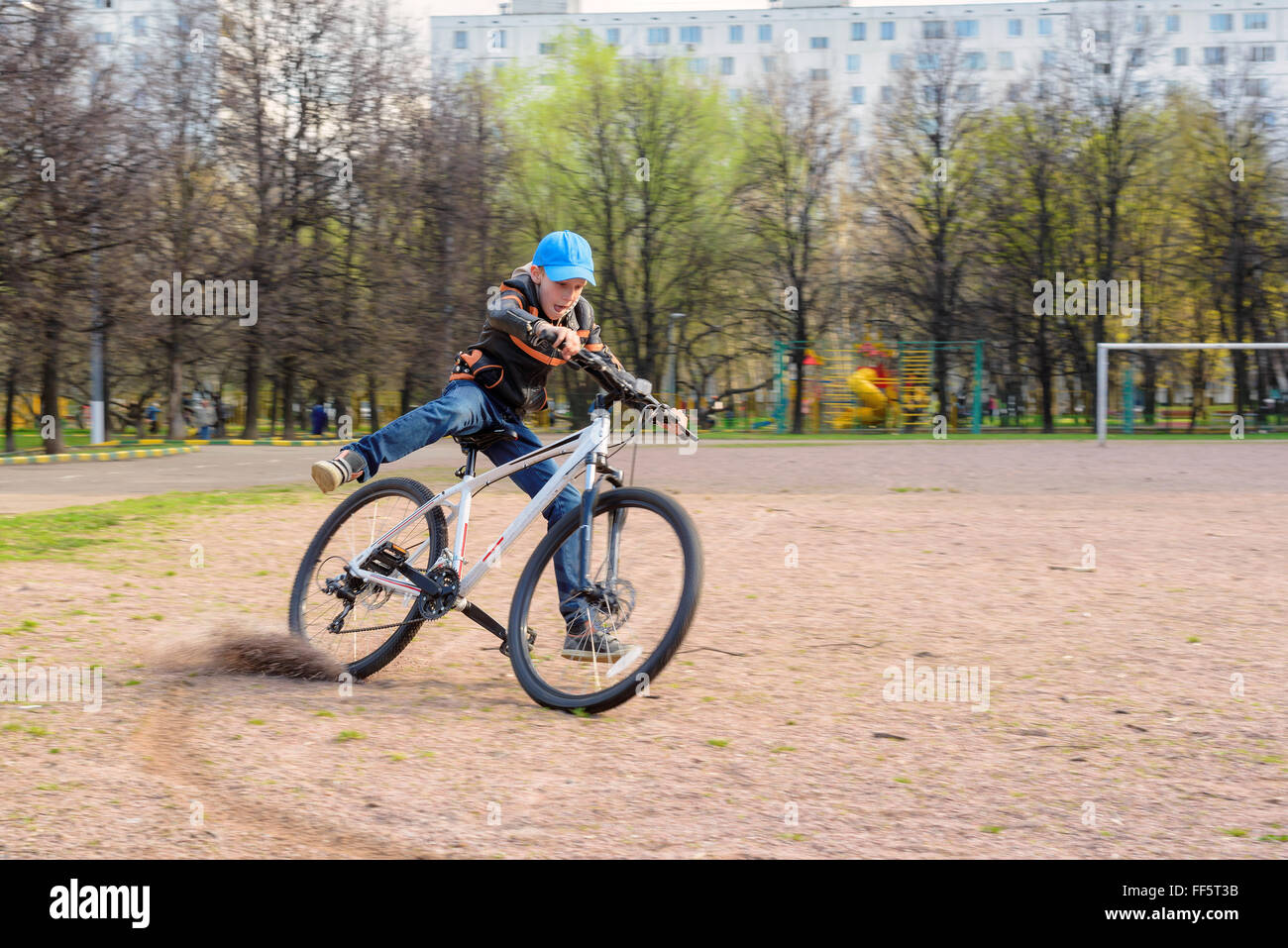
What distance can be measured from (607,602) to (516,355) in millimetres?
1108

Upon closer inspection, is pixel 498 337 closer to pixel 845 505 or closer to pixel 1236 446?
pixel 845 505

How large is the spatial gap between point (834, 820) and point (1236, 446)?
2726 centimetres

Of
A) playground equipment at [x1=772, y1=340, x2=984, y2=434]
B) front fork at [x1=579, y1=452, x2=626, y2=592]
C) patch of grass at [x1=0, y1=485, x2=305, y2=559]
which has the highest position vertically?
playground equipment at [x1=772, y1=340, x2=984, y2=434]

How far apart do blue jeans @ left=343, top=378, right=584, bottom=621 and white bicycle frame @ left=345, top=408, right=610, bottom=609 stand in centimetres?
7

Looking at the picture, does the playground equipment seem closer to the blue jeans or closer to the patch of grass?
the patch of grass

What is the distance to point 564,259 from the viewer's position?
5.25 m

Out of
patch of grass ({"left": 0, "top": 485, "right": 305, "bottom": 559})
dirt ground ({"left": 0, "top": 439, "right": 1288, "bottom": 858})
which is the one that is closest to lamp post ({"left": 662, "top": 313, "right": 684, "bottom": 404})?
patch of grass ({"left": 0, "top": 485, "right": 305, "bottom": 559})

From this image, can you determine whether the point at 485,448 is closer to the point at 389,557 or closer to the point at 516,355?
the point at 516,355

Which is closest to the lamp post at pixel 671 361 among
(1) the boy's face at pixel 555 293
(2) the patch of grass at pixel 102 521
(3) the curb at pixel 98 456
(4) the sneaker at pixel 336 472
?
(3) the curb at pixel 98 456

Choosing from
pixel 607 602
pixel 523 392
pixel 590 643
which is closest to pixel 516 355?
pixel 523 392

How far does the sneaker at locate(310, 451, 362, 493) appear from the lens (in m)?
4.84

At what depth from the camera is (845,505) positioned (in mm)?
13703

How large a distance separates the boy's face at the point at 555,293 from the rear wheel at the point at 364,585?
94 cm

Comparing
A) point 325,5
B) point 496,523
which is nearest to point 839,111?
point 325,5
